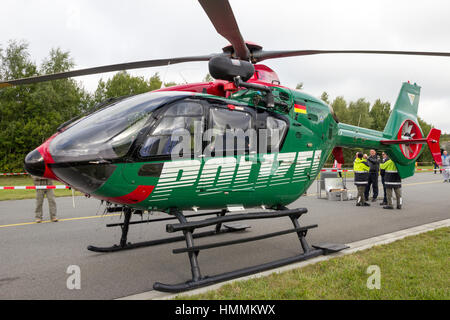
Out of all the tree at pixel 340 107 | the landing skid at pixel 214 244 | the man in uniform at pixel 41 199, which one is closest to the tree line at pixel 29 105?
the tree at pixel 340 107

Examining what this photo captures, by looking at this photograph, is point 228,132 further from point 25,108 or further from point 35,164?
point 25,108

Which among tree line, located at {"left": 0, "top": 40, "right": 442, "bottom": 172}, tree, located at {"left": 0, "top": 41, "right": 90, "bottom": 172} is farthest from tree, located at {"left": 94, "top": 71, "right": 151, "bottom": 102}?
tree, located at {"left": 0, "top": 41, "right": 90, "bottom": 172}

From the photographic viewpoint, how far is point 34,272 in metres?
4.47

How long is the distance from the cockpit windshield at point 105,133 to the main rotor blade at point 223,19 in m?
1.10

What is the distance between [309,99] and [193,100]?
2386 millimetres

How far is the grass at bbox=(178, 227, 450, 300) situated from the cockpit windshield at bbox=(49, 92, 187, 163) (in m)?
1.85

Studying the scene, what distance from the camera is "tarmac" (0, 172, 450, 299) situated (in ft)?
13.2

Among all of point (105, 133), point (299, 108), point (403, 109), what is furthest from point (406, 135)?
point (105, 133)

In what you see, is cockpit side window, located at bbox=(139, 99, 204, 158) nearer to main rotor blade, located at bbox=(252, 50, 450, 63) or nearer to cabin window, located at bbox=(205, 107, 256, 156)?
cabin window, located at bbox=(205, 107, 256, 156)

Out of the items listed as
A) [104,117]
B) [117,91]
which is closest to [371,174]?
[104,117]

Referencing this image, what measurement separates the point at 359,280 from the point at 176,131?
2.89m

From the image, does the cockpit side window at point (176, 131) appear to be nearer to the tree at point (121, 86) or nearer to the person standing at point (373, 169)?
the person standing at point (373, 169)

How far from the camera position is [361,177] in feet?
36.8
